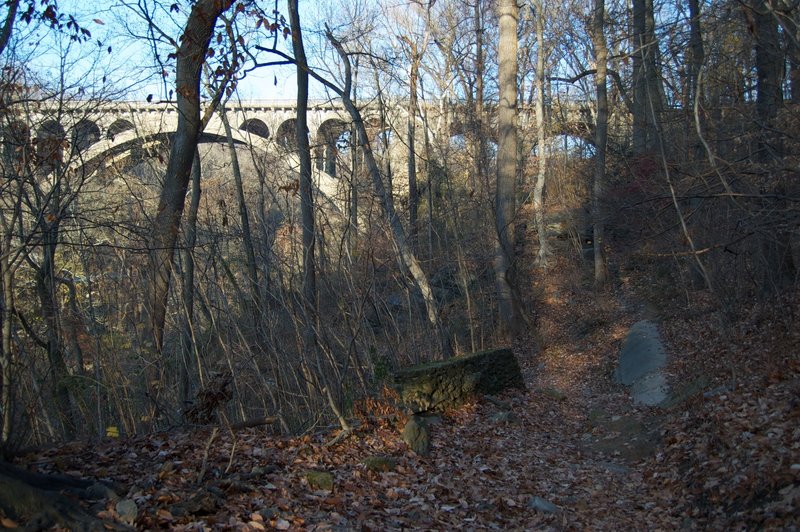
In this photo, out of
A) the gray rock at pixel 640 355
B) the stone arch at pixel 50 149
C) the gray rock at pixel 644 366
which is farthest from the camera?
the gray rock at pixel 640 355

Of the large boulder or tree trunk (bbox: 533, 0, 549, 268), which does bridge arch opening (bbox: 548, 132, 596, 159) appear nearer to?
tree trunk (bbox: 533, 0, 549, 268)

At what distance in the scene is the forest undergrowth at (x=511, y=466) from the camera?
5277 mm

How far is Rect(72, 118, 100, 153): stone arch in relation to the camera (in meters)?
7.47

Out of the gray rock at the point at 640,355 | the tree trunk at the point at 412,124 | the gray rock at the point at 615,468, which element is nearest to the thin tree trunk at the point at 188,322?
the gray rock at the point at 615,468

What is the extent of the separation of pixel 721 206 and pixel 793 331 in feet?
11.1

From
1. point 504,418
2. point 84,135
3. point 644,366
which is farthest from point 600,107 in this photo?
point 84,135

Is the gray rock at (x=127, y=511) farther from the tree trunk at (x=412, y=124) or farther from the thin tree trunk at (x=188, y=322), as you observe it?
the tree trunk at (x=412, y=124)

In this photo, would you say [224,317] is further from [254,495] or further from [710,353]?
[710,353]

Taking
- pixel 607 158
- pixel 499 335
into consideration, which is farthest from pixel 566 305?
pixel 607 158

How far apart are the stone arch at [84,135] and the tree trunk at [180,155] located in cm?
114

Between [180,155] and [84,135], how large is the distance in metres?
2.07

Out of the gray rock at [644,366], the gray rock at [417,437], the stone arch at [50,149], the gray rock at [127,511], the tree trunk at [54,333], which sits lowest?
the gray rock at [644,366]

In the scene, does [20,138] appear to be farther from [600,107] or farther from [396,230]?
[600,107]

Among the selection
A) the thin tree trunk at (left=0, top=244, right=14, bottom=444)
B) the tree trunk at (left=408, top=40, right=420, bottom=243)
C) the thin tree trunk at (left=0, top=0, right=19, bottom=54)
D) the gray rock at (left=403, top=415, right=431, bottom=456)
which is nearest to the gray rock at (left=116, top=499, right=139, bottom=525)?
the thin tree trunk at (left=0, top=244, right=14, bottom=444)
